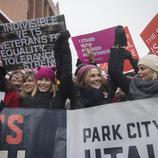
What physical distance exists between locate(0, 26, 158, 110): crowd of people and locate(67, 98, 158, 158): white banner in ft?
0.39

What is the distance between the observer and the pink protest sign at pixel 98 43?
17.1 feet

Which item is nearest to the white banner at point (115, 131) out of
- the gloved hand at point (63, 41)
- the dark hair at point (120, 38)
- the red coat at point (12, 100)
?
the red coat at point (12, 100)

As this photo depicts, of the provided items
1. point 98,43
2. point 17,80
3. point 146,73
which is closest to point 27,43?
point 17,80

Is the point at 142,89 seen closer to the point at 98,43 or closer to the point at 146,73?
the point at 146,73

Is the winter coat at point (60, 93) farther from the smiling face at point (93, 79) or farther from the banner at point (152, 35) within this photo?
the banner at point (152, 35)

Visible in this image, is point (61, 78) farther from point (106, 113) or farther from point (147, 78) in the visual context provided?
point (147, 78)

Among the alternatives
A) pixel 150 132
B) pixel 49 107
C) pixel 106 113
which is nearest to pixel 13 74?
pixel 49 107

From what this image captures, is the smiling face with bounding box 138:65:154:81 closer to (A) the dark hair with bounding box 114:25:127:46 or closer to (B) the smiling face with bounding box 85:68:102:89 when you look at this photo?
(B) the smiling face with bounding box 85:68:102:89

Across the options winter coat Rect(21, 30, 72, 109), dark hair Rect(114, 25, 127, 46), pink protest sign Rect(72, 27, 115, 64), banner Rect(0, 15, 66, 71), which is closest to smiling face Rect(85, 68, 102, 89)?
winter coat Rect(21, 30, 72, 109)

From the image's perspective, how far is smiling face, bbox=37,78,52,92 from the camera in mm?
3523

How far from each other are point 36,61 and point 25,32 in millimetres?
378

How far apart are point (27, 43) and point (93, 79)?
5.03ft

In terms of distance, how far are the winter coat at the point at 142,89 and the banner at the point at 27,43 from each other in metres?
1.50

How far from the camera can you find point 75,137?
3.13 meters
